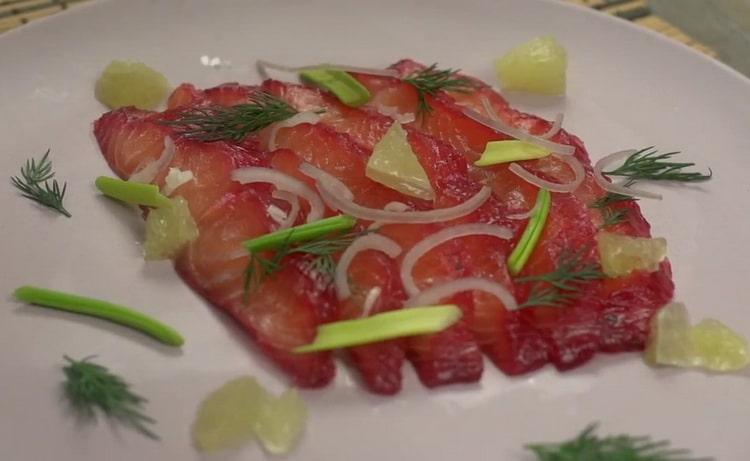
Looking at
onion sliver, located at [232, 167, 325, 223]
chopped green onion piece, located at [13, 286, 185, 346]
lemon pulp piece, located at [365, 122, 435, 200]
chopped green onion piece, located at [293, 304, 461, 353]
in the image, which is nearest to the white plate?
chopped green onion piece, located at [13, 286, 185, 346]

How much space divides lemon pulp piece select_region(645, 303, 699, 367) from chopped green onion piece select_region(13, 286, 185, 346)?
1230mm

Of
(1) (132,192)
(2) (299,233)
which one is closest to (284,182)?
(2) (299,233)

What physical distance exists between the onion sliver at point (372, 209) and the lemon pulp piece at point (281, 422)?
1.87ft

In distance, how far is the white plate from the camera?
1901 mm

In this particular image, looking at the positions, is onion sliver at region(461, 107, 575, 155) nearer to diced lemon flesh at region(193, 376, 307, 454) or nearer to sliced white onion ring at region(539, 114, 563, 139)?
sliced white onion ring at region(539, 114, 563, 139)

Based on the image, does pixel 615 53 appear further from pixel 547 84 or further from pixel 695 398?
pixel 695 398

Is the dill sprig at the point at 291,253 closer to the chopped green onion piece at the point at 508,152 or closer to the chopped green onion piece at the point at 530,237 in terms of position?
the chopped green onion piece at the point at 530,237

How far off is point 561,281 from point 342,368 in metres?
0.64

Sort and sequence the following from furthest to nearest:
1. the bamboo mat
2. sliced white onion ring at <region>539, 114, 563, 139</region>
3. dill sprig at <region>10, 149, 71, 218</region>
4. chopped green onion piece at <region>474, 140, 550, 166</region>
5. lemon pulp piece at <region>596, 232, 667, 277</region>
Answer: the bamboo mat → sliced white onion ring at <region>539, 114, 563, 139</region> → chopped green onion piece at <region>474, 140, 550, 166</region> → dill sprig at <region>10, 149, 71, 218</region> → lemon pulp piece at <region>596, 232, 667, 277</region>

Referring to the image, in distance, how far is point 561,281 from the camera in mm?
2160

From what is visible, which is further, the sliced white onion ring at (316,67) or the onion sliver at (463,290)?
the sliced white onion ring at (316,67)

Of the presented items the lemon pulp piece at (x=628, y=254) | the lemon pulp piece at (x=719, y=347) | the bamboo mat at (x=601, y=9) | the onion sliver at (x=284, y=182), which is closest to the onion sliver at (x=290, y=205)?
the onion sliver at (x=284, y=182)

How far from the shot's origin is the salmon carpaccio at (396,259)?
2.05 m

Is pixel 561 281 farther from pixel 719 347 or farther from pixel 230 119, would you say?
pixel 230 119
